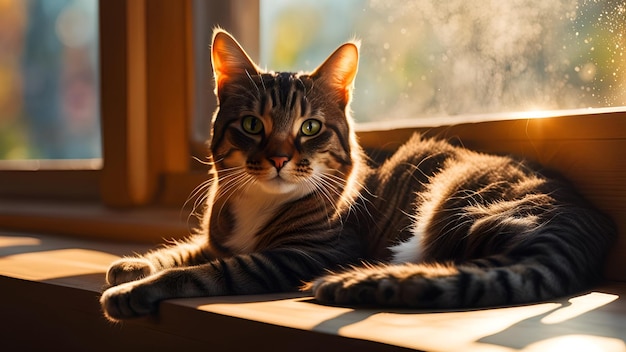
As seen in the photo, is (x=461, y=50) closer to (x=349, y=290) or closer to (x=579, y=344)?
(x=349, y=290)

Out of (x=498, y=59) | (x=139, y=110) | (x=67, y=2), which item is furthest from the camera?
(x=67, y=2)

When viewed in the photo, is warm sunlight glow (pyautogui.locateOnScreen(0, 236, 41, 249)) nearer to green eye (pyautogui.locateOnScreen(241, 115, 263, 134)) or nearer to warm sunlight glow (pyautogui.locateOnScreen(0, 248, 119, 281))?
warm sunlight glow (pyautogui.locateOnScreen(0, 248, 119, 281))

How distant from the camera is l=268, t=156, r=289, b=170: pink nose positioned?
134cm

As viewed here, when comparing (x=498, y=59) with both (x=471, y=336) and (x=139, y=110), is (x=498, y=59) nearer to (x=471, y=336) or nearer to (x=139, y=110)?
(x=471, y=336)

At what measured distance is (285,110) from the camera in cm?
142

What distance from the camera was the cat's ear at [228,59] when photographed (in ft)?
4.82

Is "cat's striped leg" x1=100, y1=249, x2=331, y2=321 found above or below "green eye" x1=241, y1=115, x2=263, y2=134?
below

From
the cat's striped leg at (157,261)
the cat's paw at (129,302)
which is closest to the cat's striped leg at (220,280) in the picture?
the cat's paw at (129,302)

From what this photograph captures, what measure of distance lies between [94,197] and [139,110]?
464 millimetres

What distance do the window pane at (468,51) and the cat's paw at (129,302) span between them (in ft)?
3.23

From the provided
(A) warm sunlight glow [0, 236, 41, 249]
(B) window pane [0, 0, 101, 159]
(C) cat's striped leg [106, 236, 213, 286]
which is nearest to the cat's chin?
(C) cat's striped leg [106, 236, 213, 286]

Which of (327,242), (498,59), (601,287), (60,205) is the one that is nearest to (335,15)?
(498,59)

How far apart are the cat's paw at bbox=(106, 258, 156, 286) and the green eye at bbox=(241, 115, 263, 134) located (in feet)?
1.09

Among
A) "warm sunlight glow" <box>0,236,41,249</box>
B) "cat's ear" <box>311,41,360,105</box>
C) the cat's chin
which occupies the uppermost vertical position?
"cat's ear" <box>311,41,360,105</box>
